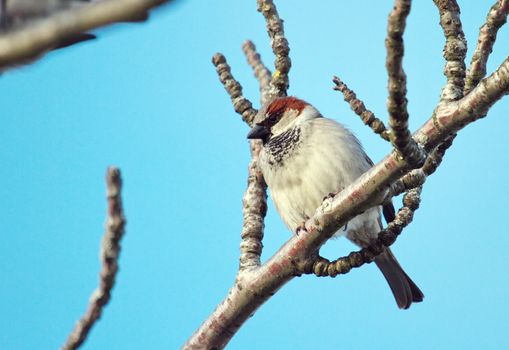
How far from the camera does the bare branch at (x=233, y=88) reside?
341 centimetres

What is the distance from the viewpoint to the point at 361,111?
2.35 metres

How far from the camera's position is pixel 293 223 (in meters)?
4.00

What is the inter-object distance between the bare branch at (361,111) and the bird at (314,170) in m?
1.27

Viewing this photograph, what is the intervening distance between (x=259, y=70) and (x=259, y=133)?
54 centimetres

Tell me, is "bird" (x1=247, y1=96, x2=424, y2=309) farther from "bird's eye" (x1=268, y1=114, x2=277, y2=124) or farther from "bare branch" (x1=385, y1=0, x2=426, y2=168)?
"bare branch" (x1=385, y1=0, x2=426, y2=168)

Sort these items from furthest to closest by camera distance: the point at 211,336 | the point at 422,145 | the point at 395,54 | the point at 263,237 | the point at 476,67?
the point at 263,237
the point at 211,336
the point at 476,67
the point at 422,145
the point at 395,54

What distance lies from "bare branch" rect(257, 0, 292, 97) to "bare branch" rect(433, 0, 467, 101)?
0.91m

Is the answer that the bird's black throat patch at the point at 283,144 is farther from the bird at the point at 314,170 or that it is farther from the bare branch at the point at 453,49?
the bare branch at the point at 453,49

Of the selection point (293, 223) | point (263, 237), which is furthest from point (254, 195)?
point (293, 223)

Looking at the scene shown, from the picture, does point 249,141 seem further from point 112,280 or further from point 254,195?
point 112,280

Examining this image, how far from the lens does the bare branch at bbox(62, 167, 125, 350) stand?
3.47 feet

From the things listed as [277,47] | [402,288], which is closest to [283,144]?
[277,47]

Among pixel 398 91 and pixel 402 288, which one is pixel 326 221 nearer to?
pixel 398 91

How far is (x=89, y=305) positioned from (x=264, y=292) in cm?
133
